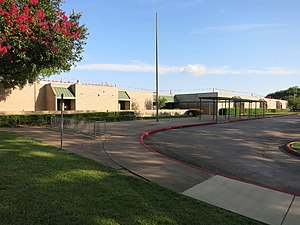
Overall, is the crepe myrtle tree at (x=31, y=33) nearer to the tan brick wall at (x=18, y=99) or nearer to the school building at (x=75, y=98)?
the school building at (x=75, y=98)

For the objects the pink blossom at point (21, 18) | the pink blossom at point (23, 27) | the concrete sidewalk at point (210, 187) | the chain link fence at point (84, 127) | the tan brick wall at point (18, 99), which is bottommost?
the concrete sidewalk at point (210, 187)

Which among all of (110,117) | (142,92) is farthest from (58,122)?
(142,92)

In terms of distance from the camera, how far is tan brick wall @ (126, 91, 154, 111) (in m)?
43.7

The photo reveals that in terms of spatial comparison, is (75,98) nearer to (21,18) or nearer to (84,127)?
(84,127)

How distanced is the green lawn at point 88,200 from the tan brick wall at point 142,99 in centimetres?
3713

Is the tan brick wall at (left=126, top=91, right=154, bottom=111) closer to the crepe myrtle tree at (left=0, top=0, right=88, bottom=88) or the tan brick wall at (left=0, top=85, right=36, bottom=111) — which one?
the tan brick wall at (left=0, top=85, right=36, bottom=111)

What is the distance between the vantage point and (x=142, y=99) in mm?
45406

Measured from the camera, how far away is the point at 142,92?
1789 inches

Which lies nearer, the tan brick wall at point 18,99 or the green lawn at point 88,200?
the green lawn at point 88,200

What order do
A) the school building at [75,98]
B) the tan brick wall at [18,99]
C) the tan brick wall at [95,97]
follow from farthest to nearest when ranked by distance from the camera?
the tan brick wall at [95,97] → the school building at [75,98] → the tan brick wall at [18,99]

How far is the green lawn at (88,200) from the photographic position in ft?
12.6

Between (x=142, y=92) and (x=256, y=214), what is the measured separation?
41530mm

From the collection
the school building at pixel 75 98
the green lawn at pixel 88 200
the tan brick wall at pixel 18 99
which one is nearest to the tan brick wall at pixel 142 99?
the school building at pixel 75 98

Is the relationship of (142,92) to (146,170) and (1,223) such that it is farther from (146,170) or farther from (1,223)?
(1,223)
